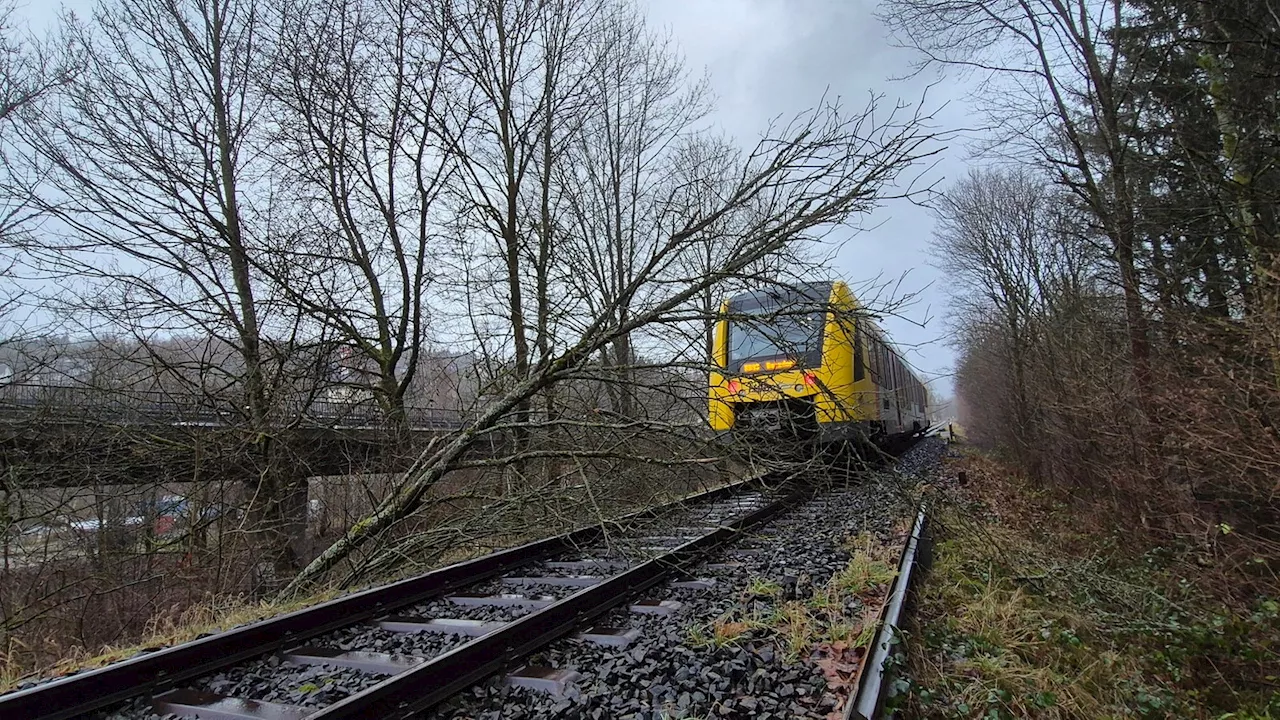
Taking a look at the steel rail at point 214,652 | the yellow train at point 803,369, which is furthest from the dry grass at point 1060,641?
the steel rail at point 214,652

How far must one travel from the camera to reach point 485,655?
3115 millimetres

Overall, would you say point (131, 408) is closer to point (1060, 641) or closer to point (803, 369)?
point (803, 369)

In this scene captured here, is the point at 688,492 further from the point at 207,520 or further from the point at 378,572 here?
the point at 207,520

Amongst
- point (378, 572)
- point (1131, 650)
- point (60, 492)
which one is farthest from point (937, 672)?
point (60, 492)

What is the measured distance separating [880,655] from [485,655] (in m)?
1.87

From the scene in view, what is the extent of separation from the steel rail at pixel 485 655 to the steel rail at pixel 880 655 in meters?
1.63

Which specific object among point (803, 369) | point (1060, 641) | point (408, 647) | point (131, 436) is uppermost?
point (803, 369)

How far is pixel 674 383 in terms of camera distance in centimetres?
741

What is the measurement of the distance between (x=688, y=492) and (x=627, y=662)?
20.0 ft

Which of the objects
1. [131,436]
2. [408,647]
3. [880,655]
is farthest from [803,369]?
[131,436]

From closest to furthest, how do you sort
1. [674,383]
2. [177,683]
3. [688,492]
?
[177,683] < [674,383] < [688,492]

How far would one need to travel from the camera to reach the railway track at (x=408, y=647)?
8.80 feet

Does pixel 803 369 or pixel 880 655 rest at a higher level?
pixel 803 369

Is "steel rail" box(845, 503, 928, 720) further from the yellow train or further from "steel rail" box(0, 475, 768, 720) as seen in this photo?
"steel rail" box(0, 475, 768, 720)
